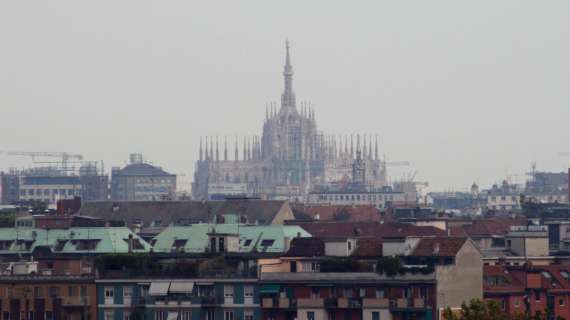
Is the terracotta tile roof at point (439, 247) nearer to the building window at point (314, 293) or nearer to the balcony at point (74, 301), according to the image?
the building window at point (314, 293)

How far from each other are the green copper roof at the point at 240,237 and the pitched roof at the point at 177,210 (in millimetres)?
42564

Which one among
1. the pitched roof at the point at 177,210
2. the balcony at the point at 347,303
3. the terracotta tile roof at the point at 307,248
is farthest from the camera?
the pitched roof at the point at 177,210

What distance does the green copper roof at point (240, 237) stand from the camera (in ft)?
351

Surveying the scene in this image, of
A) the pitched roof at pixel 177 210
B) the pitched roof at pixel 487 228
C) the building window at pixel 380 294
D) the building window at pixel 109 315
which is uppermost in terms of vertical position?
the pitched roof at pixel 177 210

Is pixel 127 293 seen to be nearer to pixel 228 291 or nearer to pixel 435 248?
pixel 228 291

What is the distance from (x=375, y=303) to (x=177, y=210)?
71.3m

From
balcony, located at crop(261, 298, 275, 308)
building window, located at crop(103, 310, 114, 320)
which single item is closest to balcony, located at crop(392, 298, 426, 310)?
balcony, located at crop(261, 298, 275, 308)

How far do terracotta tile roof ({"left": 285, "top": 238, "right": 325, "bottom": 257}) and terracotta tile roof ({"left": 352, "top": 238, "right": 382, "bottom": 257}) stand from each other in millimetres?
1413

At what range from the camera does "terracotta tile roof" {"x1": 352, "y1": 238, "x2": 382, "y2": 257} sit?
317 ft

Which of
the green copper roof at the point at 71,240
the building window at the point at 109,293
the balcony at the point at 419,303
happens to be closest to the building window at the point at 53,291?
the building window at the point at 109,293

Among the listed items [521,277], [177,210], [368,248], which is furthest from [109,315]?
[177,210]

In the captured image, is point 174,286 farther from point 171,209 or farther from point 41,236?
point 171,209

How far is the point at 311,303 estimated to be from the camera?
91.9m

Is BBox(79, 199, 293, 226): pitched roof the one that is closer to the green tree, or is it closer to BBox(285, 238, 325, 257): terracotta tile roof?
BBox(285, 238, 325, 257): terracotta tile roof
